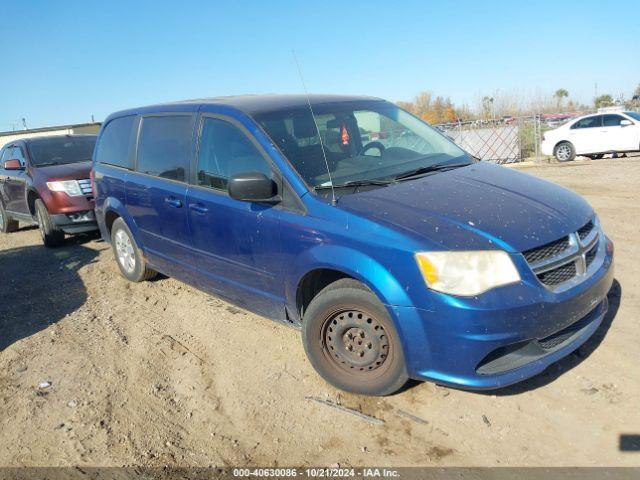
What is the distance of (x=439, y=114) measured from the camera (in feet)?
172

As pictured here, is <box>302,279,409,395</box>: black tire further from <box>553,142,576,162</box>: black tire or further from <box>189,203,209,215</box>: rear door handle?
<box>553,142,576,162</box>: black tire

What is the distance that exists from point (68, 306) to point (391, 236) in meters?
4.02

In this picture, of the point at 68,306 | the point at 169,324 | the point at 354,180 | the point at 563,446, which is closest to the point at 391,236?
the point at 354,180

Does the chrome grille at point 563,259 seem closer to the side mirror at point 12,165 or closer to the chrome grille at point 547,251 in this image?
the chrome grille at point 547,251

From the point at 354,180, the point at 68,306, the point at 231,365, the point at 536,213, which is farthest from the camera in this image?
the point at 68,306

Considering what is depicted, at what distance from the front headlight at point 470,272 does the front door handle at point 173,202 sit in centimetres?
246

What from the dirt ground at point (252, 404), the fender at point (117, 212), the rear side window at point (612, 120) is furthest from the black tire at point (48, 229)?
the rear side window at point (612, 120)

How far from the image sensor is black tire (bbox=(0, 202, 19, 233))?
33.4 feet

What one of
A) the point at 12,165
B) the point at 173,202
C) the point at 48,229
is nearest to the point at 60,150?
the point at 12,165

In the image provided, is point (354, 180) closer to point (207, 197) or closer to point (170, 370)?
point (207, 197)

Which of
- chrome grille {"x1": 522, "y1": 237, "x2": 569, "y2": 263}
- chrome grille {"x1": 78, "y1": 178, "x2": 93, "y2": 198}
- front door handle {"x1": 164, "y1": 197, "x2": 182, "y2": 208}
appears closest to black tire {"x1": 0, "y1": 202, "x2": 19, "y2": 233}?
chrome grille {"x1": 78, "y1": 178, "x2": 93, "y2": 198}

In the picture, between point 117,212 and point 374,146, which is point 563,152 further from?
point 117,212

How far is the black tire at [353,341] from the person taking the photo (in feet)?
10.1

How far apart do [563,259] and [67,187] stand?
7.15m
